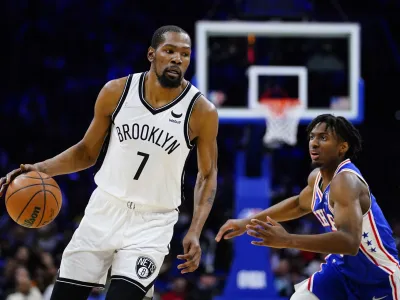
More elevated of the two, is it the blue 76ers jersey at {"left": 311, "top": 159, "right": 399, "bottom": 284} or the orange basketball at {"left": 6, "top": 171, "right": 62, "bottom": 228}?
the orange basketball at {"left": 6, "top": 171, "right": 62, "bottom": 228}

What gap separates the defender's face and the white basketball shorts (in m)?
1.00

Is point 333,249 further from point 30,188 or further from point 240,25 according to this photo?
point 240,25

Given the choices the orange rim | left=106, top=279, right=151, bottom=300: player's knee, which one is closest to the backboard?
the orange rim

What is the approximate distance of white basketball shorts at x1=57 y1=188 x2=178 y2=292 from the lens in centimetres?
408

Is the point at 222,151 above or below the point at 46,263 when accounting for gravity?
above

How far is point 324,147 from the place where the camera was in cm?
440

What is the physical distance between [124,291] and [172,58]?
1439 mm

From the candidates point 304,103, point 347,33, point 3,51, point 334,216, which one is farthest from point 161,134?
point 3,51

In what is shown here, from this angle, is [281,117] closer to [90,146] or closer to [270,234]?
[90,146]

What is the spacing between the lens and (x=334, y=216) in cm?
408

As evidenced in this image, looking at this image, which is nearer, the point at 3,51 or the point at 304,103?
the point at 304,103

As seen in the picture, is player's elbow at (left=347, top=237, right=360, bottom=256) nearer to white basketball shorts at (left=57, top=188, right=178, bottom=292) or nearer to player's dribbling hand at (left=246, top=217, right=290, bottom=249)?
player's dribbling hand at (left=246, top=217, right=290, bottom=249)

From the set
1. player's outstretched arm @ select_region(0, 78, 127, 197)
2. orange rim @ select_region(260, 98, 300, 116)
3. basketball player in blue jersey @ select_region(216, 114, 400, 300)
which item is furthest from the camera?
orange rim @ select_region(260, 98, 300, 116)

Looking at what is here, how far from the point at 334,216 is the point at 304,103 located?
5.97m
